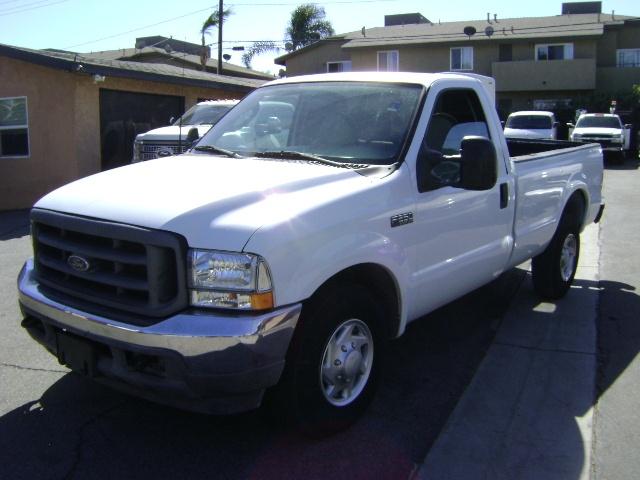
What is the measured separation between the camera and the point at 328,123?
4406 millimetres

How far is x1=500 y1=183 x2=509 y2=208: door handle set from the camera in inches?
195

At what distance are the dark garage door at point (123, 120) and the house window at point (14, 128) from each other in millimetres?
1669

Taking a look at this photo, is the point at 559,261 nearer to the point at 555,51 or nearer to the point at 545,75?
the point at 545,75

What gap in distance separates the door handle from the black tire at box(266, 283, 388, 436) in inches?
66.8

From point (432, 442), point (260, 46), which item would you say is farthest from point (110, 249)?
point (260, 46)

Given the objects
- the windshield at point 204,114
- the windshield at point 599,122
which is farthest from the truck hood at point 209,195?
the windshield at point 599,122

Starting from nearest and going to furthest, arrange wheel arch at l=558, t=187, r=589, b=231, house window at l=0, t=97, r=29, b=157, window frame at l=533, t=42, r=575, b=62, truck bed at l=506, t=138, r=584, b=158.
A: wheel arch at l=558, t=187, r=589, b=231 → truck bed at l=506, t=138, r=584, b=158 → house window at l=0, t=97, r=29, b=157 → window frame at l=533, t=42, r=575, b=62

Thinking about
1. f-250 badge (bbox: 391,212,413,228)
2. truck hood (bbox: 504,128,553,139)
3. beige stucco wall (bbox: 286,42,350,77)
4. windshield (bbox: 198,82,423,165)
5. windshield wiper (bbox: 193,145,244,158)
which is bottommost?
f-250 badge (bbox: 391,212,413,228)

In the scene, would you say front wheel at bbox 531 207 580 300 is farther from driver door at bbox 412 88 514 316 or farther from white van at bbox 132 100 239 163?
white van at bbox 132 100 239 163

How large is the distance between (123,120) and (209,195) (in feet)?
43.0

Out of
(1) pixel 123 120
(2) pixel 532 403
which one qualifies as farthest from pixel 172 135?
(2) pixel 532 403

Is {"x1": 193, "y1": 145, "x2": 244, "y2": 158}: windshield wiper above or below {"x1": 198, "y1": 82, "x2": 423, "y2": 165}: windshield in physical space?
below

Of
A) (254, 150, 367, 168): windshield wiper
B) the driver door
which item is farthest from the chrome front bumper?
the driver door

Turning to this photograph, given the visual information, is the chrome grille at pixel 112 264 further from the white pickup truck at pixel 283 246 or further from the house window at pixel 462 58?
the house window at pixel 462 58
